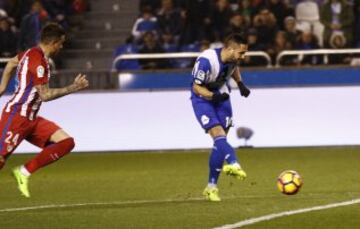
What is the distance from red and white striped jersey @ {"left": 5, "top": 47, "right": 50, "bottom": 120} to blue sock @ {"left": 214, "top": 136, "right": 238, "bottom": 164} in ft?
7.00

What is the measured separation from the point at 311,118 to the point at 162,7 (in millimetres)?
Result: 5333

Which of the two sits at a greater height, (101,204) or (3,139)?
(3,139)

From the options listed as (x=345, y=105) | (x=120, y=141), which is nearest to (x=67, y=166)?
(x=120, y=141)

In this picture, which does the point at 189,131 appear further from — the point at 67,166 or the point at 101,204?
the point at 101,204

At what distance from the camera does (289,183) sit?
1273 cm

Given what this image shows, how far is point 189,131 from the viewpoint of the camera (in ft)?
66.6

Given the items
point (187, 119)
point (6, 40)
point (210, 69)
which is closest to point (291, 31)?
point (187, 119)

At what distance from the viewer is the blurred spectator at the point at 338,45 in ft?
71.1

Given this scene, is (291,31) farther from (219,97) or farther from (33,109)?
(33,109)

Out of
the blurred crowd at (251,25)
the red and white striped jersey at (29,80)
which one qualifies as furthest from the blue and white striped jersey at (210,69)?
the blurred crowd at (251,25)

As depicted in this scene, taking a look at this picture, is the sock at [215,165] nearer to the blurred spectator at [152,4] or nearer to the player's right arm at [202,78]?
the player's right arm at [202,78]

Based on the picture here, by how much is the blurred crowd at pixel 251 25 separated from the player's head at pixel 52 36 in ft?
32.4

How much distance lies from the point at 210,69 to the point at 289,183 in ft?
5.46

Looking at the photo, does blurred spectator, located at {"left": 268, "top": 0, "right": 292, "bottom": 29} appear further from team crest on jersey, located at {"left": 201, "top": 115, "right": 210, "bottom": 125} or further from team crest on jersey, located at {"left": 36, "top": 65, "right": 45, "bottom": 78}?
team crest on jersey, located at {"left": 36, "top": 65, "right": 45, "bottom": 78}
